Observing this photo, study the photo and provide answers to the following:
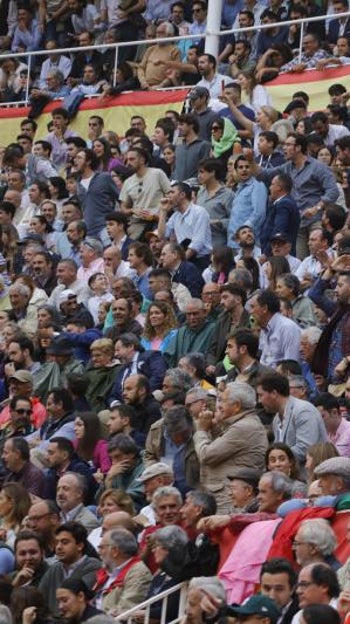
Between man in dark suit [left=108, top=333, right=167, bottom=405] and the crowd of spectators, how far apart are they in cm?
2

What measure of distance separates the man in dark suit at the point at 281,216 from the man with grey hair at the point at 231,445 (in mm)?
4440

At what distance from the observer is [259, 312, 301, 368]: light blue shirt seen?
17.2 metres

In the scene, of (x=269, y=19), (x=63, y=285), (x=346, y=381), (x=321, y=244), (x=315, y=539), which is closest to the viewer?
(x=315, y=539)

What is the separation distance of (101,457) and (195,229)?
13.9ft

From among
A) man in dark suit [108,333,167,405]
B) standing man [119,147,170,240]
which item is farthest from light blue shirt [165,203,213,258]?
man in dark suit [108,333,167,405]

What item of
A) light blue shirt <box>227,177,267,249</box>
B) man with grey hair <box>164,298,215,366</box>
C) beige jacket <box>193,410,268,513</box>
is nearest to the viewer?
beige jacket <box>193,410,268,513</box>

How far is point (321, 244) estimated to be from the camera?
18.8 metres

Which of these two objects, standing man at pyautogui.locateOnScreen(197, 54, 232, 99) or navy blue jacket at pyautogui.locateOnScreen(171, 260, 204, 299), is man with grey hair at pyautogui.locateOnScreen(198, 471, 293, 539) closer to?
navy blue jacket at pyautogui.locateOnScreen(171, 260, 204, 299)

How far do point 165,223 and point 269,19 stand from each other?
5484mm

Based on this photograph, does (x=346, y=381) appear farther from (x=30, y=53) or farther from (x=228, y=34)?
(x=30, y=53)

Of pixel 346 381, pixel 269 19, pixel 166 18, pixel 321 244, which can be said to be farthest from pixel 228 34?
pixel 346 381

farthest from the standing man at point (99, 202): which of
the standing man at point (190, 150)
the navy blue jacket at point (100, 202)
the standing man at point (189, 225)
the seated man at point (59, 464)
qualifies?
the seated man at point (59, 464)

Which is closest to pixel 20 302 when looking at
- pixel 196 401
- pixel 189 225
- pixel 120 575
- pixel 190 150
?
pixel 189 225

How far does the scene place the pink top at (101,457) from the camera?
1664 centimetres
